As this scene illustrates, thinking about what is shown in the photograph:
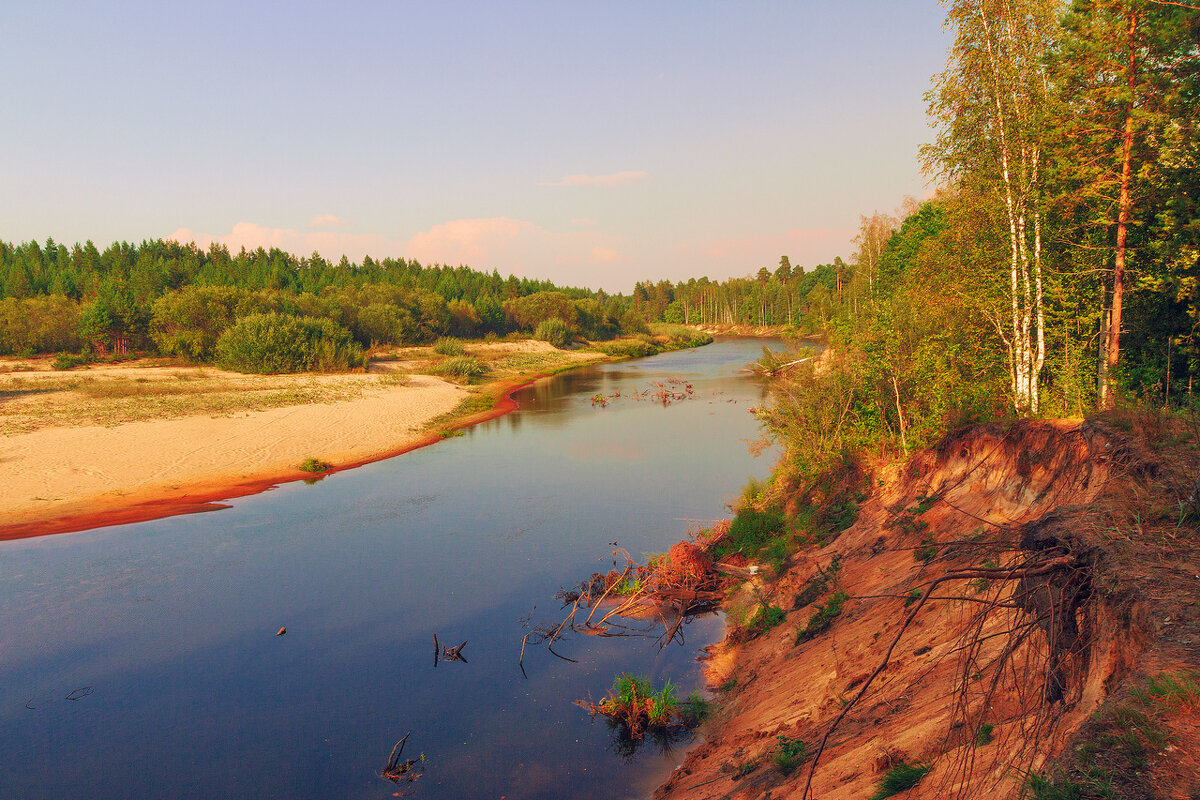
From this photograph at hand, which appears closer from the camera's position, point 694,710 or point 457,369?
point 694,710

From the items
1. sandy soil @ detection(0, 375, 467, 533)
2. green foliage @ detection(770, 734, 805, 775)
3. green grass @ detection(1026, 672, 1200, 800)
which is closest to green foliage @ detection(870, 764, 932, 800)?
green foliage @ detection(770, 734, 805, 775)

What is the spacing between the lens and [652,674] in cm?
1228

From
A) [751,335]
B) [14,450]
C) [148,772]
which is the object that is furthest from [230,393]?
[751,335]

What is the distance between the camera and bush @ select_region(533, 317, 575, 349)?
102312 millimetres

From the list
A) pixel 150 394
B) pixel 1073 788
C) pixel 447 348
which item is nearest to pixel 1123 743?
pixel 1073 788

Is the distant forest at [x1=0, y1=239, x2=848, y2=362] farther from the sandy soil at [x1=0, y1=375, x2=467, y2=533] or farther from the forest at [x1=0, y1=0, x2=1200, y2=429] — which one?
the sandy soil at [x1=0, y1=375, x2=467, y2=533]

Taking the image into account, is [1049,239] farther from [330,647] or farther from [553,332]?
[553,332]

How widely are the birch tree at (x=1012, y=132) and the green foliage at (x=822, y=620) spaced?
6100 millimetres

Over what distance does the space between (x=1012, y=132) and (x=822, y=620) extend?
1248 centimetres

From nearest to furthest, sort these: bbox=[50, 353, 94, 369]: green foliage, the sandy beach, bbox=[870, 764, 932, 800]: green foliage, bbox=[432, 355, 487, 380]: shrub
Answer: bbox=[870, 764, 932, 800]: green foliage
the sandy beach
bbox=[50, 353, 94, 369]: green foliage
bbox=[432, 355, 487, 380]: shrub

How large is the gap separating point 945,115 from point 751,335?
13331 cm

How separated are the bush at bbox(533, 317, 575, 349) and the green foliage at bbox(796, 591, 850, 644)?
303 ft

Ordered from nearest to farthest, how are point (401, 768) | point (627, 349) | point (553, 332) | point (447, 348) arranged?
1. point (401, 768)
2. point (447, 348)
3. point (627, 349)
4. point (553, 332)

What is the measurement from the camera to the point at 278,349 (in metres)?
56.8
